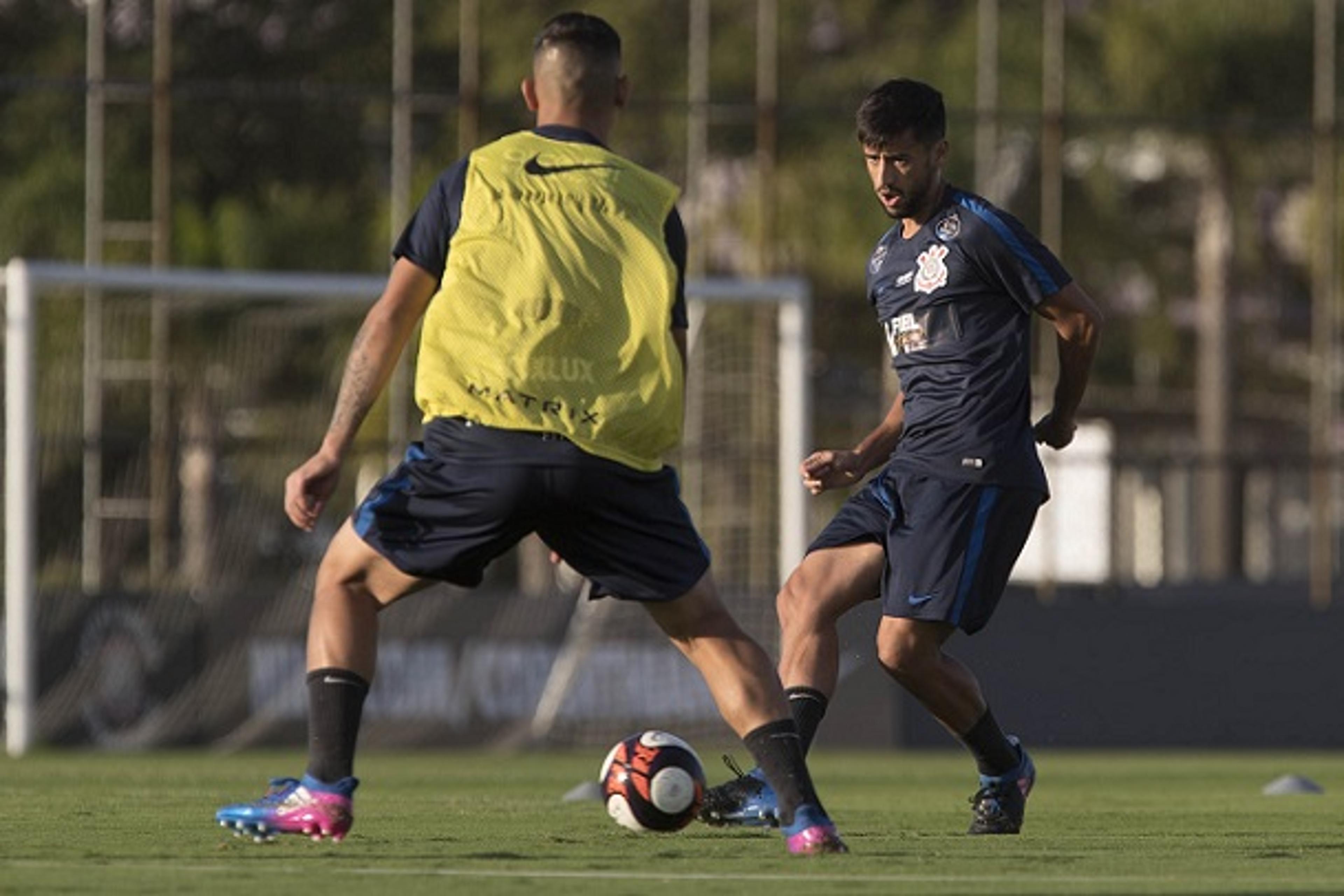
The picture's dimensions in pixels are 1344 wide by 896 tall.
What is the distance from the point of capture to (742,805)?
31.1 ft

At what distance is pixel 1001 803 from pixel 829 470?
3.84 feet

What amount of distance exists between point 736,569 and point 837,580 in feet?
39.6

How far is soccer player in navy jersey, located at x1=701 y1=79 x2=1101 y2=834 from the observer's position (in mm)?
9453

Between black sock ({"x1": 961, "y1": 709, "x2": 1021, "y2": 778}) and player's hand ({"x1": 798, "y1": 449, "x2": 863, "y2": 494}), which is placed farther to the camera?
black sock ({"x1": 961, "y1": 709, "x2": 1021, "y2": 778})

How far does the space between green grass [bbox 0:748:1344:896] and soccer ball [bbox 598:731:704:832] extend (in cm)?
9

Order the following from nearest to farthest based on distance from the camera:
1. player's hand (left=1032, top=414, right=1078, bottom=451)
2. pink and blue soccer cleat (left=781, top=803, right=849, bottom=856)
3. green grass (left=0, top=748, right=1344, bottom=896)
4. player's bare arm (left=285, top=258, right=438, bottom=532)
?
1. green grass (left=0, top=748, right=1344, bottom=896)
2. player's bare arm (left=285, top=258, right=438, bottom=532)
3. pink and blue soccer cleat (left=781, top=803, right=849, bottom=856)
4. player's hand (left=1032, top=414, right=1078, bottom=451)

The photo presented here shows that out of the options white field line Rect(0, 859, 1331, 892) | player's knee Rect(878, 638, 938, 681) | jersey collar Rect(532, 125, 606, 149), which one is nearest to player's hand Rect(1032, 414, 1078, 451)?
player's knee Rect(878, 638, 938, 681)

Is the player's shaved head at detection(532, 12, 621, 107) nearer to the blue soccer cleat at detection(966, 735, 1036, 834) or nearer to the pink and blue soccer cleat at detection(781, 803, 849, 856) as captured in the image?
the pink and blue soccer cleat at detection(781, 803, 849, 856)

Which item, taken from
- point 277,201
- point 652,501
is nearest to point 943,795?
point 652,501

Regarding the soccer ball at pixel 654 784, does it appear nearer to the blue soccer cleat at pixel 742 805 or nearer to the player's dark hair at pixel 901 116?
the blue soccer cleat at pixel 742 805

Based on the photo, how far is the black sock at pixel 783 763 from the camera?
816cm

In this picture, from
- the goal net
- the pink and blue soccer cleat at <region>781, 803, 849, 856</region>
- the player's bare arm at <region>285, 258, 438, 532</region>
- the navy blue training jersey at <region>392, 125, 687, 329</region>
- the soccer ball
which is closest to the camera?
the player's bare arm at <region>285, 258, 438, 532</region>

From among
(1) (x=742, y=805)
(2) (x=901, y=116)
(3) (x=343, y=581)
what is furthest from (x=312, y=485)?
(2) (x=901, y=116)

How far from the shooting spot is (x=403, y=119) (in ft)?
80.7
